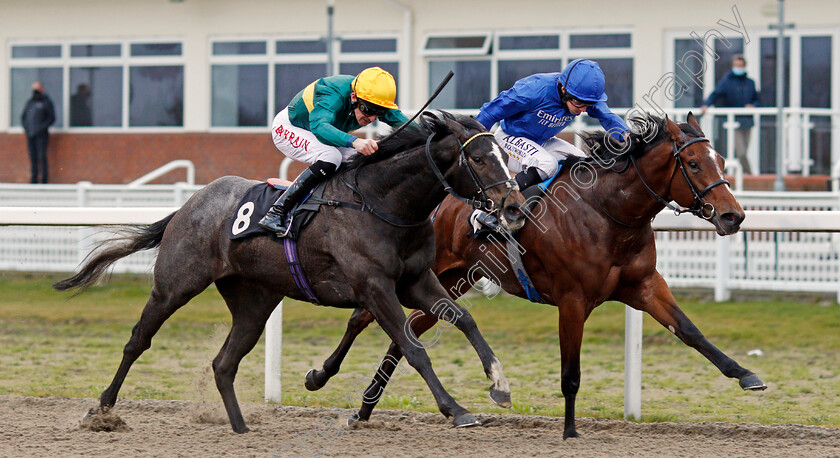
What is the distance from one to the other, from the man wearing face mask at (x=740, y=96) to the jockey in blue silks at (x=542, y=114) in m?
5.83

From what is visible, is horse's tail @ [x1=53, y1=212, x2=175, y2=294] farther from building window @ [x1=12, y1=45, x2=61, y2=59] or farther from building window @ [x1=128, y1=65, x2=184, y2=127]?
building window @ [x1=12, y1=45, x2=61, y2=59]

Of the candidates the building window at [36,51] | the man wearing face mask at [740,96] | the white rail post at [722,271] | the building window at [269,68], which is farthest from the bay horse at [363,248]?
the building window at [36,51]

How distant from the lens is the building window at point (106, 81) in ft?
46.7

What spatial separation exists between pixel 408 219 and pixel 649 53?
856 centimetres

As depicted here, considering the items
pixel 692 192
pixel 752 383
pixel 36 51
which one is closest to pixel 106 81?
pixel 36 51

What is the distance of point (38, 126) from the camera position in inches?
544

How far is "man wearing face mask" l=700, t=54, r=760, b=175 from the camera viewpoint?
10.7 meters

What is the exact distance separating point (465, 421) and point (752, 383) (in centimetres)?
132

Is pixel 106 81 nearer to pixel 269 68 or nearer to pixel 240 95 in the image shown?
pixel 240 95

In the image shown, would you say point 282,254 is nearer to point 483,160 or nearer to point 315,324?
point 483,160

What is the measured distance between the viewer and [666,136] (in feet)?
15.8

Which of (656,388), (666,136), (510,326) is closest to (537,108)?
(666,136)

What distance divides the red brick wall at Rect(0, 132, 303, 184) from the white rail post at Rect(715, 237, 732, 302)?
6143 millimetres

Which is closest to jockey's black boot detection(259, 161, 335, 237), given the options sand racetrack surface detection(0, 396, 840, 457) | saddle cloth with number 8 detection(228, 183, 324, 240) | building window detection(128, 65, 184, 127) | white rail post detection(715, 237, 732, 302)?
saddle cloth with number 8 detection(228, 183, 324, 240)
